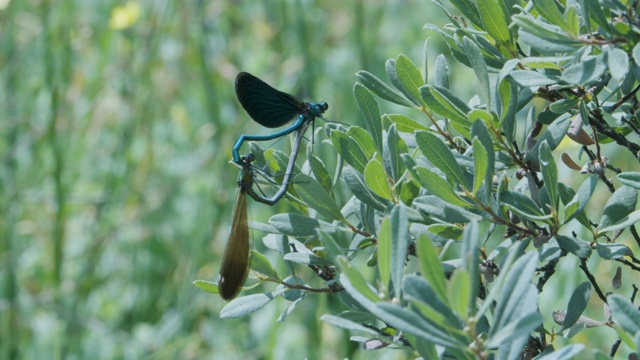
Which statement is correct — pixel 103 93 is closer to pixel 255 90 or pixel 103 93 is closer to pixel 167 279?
pixel 167 279

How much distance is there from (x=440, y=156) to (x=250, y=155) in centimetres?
20

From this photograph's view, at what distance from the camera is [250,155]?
73 centimetres

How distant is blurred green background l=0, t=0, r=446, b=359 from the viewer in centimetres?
205

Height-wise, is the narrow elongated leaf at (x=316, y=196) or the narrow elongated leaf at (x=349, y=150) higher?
the narrow elongated leaf at (x=349, y=150)

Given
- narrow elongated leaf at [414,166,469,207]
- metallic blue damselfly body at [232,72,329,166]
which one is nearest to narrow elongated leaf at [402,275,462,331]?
narrow elongated leaf at [414,166,469,207]

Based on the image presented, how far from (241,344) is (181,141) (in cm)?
101

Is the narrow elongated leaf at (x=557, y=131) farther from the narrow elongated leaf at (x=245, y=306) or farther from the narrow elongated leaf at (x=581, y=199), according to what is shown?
the narrow elongated leaf at (x=245, y=306)

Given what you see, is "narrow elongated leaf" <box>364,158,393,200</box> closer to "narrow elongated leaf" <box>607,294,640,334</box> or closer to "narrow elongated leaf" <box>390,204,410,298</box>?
"narrow elongated leaf" <box>390,204,410,298</box>

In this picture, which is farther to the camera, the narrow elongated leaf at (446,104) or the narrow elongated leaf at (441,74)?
the narrow elongated leaf at (441,74)

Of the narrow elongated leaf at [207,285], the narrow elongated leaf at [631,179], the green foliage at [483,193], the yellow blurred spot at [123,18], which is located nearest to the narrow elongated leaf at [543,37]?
the green foliage at [483,193]

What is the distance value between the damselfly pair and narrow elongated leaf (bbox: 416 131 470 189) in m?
0.13

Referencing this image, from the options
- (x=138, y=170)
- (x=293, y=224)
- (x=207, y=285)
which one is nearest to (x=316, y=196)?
(x=293, y=224)

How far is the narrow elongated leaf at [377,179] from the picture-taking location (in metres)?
0.59

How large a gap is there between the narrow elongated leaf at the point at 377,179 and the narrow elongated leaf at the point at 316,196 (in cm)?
5
